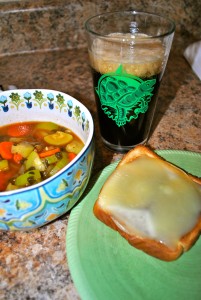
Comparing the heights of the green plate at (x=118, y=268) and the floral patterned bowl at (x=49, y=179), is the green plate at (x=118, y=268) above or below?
below

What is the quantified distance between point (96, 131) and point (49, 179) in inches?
19.1

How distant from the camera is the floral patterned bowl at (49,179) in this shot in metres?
0.58

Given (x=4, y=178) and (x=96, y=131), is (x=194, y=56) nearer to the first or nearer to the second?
(x=96, y=131)

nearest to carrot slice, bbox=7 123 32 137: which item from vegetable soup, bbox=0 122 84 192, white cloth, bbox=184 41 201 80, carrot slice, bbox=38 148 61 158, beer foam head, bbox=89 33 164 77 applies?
vegetable soup, bbox=0 122 84 192

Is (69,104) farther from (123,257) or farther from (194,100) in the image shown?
(194,100)

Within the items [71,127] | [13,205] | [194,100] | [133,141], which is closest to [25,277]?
[13,205]

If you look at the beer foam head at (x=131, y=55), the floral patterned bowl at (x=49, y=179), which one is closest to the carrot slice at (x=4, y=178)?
the floral patterned bowl at (x=49, y=179)

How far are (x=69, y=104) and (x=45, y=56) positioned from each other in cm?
78

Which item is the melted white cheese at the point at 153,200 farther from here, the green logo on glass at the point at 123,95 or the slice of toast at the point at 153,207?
the green logo on glass at the point at 123,95

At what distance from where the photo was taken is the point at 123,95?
81 cm

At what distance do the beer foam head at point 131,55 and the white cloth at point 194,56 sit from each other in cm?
64

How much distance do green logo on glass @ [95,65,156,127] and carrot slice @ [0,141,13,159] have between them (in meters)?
0.27

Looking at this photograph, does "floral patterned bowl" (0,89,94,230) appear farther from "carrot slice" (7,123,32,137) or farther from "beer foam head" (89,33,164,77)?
"beer foam head" (89,33,164,77)

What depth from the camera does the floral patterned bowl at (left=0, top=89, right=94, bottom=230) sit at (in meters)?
0.58
